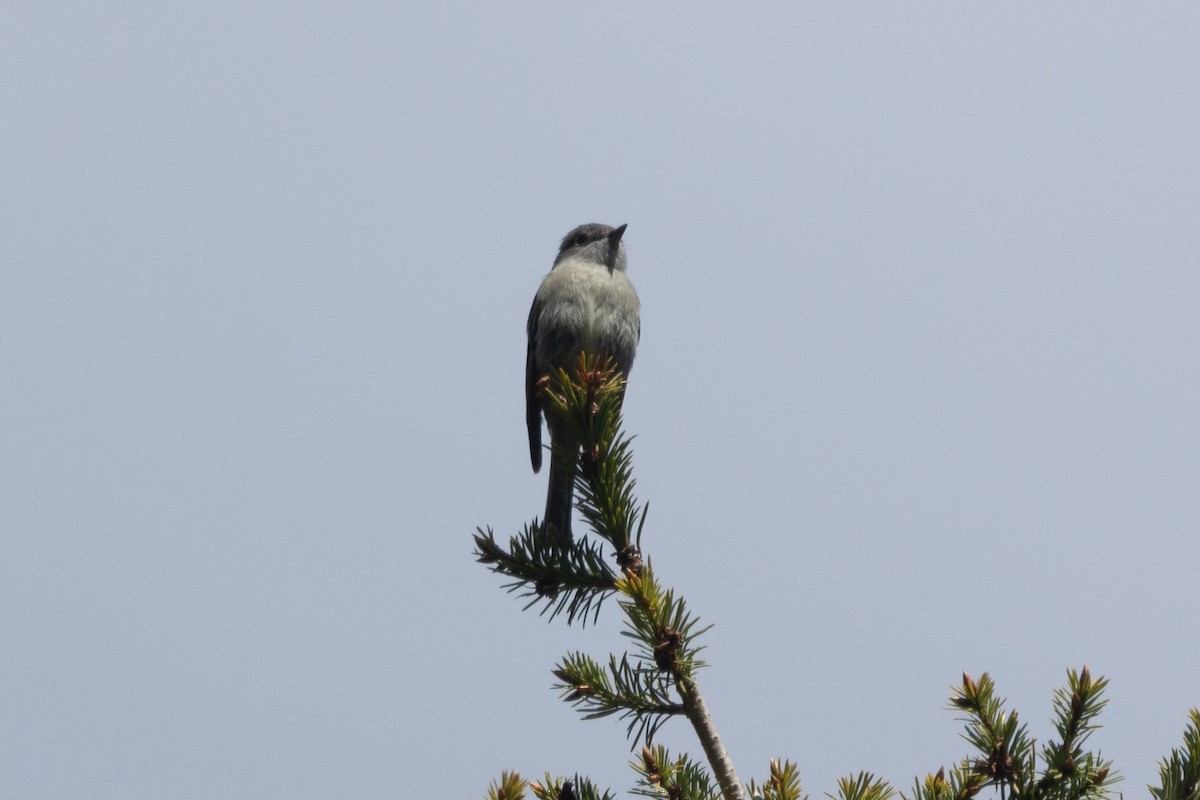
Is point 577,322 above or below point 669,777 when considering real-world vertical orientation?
above

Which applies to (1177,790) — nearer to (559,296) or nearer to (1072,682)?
(1072,682)

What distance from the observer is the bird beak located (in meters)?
7.70

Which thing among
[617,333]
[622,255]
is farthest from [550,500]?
[622,255]

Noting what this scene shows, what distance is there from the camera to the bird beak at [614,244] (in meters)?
7.70

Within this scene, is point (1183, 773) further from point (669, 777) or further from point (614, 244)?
point (614, 244)

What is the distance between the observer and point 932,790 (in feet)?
8.62

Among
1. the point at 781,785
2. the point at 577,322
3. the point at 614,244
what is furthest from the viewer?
the point at 614,244

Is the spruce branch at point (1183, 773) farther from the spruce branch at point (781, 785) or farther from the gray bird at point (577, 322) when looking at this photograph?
the gray bird at point (577, 322)

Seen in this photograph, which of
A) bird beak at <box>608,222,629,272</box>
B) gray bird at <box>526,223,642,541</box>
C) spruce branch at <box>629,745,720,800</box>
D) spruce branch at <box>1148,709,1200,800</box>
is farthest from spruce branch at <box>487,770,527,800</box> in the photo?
bird beak at <box>608,222,629,272</box>

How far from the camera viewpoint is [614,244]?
7.79m

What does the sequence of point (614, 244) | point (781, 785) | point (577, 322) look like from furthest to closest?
point (614, 244) < point (577, 322) < point (781, 785)

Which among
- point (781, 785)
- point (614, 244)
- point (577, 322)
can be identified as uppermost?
point (614, 244)

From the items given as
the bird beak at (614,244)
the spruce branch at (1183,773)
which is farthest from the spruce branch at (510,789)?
the bird beak at (614,244)

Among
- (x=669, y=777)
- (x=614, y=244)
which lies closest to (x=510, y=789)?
(x=669, y=777)
